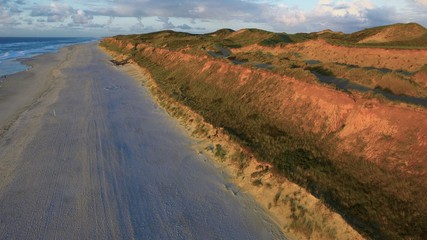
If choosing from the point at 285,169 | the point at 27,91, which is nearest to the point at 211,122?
the point at 285,169

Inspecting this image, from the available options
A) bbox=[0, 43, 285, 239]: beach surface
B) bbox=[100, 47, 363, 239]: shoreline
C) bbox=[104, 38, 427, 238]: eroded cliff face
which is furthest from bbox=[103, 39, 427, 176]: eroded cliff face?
bbox=[0, 43, 285, 239]: beach surface

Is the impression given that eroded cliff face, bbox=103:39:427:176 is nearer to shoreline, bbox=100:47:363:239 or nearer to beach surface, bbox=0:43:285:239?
shoreline, bbox=100:47:363:239

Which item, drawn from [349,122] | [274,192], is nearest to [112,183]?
[274,192]

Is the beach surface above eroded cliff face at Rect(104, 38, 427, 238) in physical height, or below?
below

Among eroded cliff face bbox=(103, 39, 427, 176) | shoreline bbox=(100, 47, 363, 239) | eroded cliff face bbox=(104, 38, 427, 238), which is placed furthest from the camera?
eroded cliff face bbox=(103, 39, 427, 176)

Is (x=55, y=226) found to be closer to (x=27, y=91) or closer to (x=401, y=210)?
(x=401, y=210)

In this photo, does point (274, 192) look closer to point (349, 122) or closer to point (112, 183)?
point (349, 122)

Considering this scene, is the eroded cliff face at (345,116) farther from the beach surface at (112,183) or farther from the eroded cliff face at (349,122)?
the beach surface at (112,183)

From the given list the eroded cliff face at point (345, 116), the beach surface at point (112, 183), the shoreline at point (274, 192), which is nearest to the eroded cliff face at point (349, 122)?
the eroded cliff face at point (345, 116)
